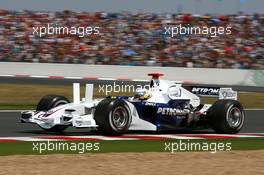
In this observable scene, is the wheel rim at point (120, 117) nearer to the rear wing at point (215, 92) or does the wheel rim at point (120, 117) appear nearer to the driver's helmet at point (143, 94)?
the driver's helmet at point (143, 94)

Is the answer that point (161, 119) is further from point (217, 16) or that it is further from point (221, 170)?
point (217, 16)

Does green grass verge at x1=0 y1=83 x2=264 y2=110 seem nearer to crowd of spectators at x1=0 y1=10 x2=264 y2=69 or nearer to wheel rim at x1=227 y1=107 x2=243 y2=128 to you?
crowd of spectators at x1=0 y1=10 x2=264 y2=69

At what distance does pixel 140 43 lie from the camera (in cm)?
2855

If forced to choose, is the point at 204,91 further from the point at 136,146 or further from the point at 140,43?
the point at 140,43

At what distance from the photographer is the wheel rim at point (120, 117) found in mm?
10569

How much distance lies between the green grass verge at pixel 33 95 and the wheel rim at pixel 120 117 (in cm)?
738

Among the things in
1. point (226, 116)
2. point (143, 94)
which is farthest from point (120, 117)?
point (226, 116)

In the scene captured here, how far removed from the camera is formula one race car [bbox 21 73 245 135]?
10555 millimetres

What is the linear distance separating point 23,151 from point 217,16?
22721 millimetres

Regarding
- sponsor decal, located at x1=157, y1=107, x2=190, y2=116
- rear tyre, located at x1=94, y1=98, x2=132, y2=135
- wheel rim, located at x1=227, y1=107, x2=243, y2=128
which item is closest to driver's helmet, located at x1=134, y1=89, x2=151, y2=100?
sponsor decal, located at x1=157, y1=107, x2=190, y2=116

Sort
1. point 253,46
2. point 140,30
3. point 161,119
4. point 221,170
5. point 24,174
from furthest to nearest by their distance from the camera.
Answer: point 140,30 → point 253,46 → point 161,119 → point 221,170 → point 24,174

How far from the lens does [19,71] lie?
28.9 m

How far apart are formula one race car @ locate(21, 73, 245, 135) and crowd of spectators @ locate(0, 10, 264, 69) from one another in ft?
51.6

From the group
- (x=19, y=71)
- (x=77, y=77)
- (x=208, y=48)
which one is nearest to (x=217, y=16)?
(x=208, y=48)
